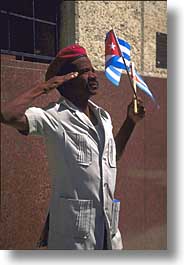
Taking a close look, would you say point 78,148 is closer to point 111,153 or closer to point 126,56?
point 111,153

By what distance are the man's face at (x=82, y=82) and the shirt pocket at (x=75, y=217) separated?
689mm

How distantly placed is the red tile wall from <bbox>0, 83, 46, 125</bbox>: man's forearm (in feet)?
0.15

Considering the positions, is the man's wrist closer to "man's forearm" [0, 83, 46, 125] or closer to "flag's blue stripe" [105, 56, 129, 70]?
"flag's blue stripe" [105, 56, 129, 70]

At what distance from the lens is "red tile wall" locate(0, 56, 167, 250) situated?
2217 millimetres

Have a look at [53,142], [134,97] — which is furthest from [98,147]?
[134,97]

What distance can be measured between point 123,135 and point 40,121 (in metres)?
0.64

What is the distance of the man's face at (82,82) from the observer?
2311 millimetres

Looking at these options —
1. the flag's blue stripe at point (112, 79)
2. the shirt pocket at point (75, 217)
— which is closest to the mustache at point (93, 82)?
the flag's blue stripe at point (112, 79)

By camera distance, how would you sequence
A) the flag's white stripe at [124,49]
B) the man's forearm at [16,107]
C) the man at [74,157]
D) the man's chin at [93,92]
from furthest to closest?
the flag's white stripe at [124,49] < the man's chin at [93,92] < the man at [74,157] < the man's forearm at [16,107]

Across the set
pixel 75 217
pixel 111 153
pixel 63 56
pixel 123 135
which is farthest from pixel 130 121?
pixel 75 217

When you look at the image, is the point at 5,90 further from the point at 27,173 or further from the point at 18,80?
the point at 27,173

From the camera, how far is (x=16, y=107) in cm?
213

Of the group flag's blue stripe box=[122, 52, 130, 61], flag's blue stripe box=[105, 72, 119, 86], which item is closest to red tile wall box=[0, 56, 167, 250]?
flag's blue stripe box=[105, 72, 119, 86]

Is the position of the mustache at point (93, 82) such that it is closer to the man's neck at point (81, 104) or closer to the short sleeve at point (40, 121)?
the man's neck at point (81, 104)
